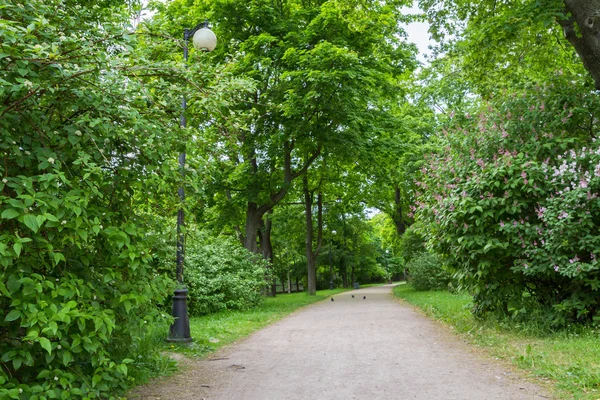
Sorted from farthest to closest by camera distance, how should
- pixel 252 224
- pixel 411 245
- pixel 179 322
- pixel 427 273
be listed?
pixel 411 245 → pixel 427 273 → pixel 252 224 → pixel 179 322

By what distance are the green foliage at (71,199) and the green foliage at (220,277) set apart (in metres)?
7.87

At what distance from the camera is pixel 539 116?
8.73 m

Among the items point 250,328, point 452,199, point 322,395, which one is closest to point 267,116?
point 250,328

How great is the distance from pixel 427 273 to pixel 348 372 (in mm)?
18258

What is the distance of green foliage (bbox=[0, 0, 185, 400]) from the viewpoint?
3.33 metres

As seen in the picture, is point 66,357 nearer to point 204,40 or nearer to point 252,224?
point 204,40

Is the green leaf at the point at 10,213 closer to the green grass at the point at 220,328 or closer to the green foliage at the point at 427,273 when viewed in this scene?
the green grass at the point at 220,328

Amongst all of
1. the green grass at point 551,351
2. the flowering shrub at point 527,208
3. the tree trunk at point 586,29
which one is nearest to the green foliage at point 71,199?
the green grass at point 551,351

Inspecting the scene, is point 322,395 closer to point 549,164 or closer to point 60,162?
point 60,162

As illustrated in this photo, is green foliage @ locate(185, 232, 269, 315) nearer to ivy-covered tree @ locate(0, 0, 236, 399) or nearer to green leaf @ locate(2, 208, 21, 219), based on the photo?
ivy-covered tree @ locate(0, 0, 236, 399)

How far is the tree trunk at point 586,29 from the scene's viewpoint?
756 centimetres

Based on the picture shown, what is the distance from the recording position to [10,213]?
10.3ft

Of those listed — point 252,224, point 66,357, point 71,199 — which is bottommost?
point 66,357

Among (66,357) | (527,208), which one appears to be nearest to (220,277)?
(527,208)
